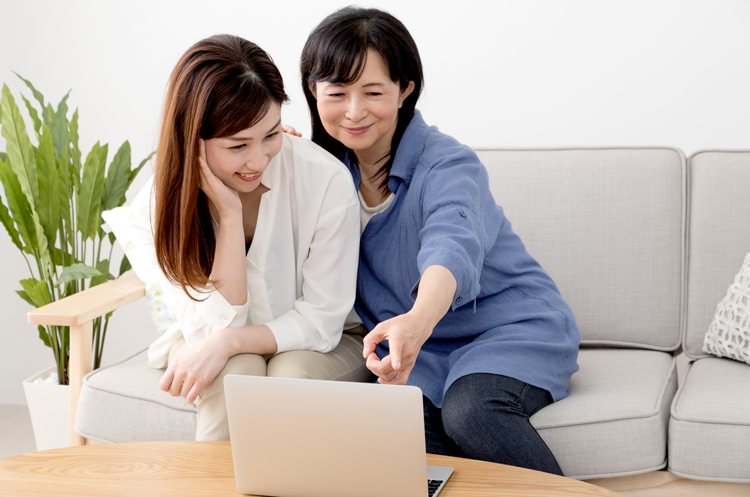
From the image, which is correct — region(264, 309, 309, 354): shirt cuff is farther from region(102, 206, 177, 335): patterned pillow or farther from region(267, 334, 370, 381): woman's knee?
region(102, 206, 177, 335): patterned pillow

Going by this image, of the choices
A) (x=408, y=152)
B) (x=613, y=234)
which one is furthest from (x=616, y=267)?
(x=408, y=152)

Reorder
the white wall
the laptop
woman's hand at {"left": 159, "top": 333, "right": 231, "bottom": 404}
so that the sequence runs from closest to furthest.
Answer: the laptop → woman's hand at {"left": 159, "top": 333, "right": 231, "bottom": 404} → the white wall

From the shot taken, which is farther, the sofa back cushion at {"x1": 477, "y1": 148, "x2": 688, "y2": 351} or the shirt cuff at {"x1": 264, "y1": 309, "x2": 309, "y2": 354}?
the sofa back cushion at {"x1": 477, "y1": 148, "x2": 688, "y2": 351}

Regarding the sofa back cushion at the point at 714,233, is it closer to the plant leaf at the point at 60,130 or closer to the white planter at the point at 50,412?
the white planter at the point at 50,412

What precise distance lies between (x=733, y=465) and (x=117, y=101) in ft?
7.17

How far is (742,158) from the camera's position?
1.71 meters

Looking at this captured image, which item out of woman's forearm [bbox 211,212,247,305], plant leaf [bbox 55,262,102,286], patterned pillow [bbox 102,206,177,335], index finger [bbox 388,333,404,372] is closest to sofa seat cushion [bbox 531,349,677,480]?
index finger [bbox 388,333,404,372]

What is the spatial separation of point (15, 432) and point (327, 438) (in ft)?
6.70

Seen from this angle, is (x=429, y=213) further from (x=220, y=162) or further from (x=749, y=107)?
(x=749, y=107)

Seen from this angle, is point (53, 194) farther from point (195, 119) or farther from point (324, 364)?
point (324, 364)

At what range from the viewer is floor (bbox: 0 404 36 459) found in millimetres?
2328

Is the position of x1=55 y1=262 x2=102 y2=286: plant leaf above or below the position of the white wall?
below

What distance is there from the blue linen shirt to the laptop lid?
1.67 feet

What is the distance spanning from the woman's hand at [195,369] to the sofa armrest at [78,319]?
1.21 feet
